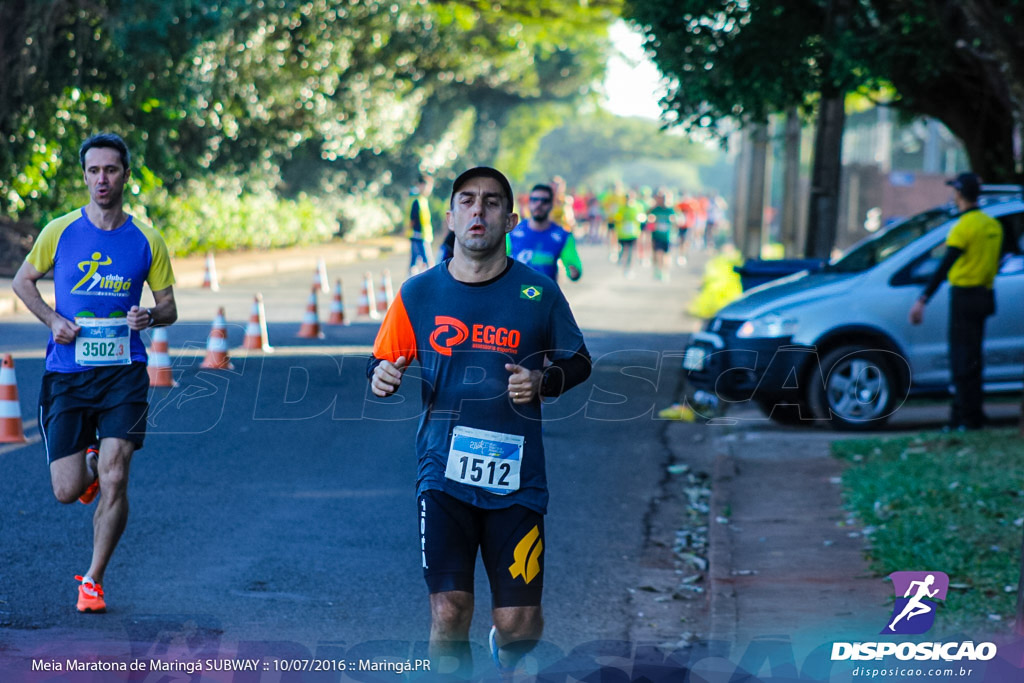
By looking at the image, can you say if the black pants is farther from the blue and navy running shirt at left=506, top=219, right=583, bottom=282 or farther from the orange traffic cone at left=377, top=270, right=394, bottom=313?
the orange traffic cone at left=377, top=270, right=394, bottom=313

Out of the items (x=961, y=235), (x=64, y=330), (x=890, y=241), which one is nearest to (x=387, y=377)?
(x=64, y=330)

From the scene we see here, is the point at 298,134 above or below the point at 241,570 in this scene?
above

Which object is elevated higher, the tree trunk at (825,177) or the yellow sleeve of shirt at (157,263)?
the tree trunk at (825,177)

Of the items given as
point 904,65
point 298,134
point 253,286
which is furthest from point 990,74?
point 298,134

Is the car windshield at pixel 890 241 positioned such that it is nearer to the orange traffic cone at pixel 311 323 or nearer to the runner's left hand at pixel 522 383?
the orange traffic cone at pixel 311 323

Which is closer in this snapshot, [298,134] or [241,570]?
[241,570]

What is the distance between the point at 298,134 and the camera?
34.6m

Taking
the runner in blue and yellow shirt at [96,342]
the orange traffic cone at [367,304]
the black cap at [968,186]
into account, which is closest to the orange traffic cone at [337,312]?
the orange traffic cone at [367,304]

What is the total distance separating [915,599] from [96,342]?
3.66 metres

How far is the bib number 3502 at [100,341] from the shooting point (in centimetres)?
604

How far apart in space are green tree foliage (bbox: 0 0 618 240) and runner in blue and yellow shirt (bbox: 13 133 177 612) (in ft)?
58.9

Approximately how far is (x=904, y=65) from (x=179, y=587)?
10.6 metres

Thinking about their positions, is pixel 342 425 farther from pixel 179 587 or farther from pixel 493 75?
pixel 493 75

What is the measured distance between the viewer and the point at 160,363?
12.8 m
